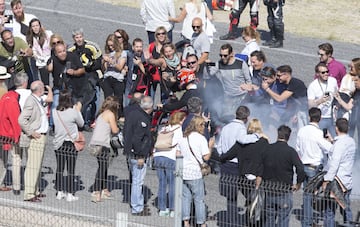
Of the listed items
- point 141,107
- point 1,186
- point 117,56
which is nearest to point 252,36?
point 117,56

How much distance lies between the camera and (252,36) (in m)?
20.3

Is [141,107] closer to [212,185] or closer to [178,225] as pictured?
[212,185]

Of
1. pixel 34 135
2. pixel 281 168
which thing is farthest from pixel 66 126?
pixel 281 168

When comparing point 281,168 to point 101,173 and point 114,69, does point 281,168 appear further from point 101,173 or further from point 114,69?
point 114,69

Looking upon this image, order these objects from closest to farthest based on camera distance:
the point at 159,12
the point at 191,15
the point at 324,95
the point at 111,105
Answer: the point at 111,105
the point at 324,95
the point at 191,15
the point at 159,12

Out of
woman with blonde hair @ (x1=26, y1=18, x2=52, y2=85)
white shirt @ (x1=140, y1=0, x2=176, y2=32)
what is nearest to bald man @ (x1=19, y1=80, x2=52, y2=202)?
woman with blonde hair @ (x1=26, y1=18, x2=52, y2=85)

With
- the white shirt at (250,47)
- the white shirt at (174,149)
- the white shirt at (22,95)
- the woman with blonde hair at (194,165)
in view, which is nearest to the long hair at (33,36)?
the white shirt at (22,95)

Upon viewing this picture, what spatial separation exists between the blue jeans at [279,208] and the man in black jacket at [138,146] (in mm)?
2034

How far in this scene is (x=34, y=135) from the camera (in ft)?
57.7

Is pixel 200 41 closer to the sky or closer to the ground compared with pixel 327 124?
closer to the sky

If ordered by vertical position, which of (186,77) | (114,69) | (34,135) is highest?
(114,69)

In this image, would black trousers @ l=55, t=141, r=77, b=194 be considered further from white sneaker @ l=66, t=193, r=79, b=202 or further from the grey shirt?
the grey shirt

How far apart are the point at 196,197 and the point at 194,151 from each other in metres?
0.61

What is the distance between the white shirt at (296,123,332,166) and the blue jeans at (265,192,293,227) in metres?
1.82
